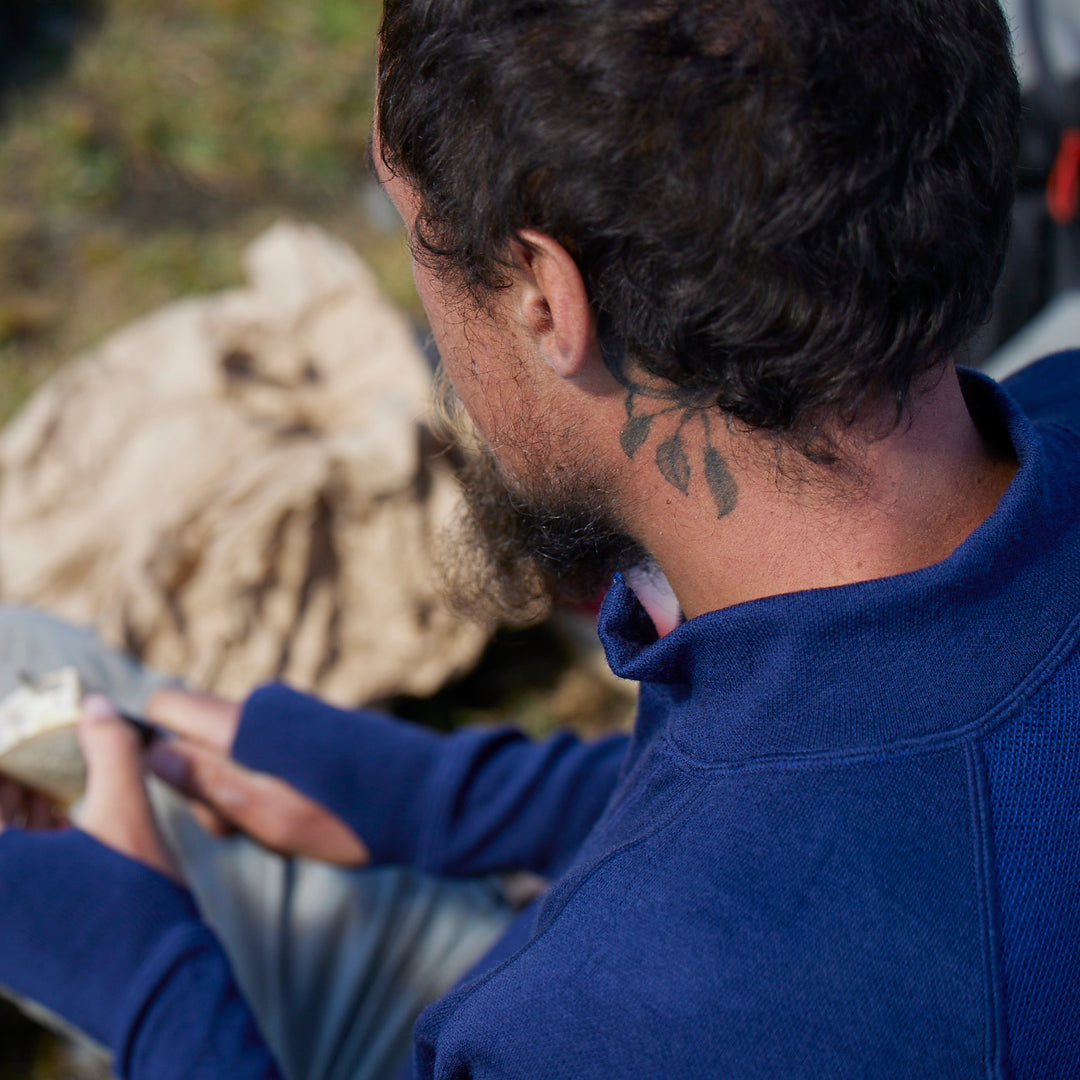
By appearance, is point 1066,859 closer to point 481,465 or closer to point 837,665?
point 837,665

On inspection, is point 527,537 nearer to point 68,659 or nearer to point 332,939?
point 332,939

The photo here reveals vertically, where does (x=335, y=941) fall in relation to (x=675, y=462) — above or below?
below

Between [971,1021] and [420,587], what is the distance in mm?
2015

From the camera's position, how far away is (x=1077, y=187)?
2725mm

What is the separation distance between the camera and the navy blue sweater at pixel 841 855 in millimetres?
860

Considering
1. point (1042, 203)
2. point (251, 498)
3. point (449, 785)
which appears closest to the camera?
point (449, 785)

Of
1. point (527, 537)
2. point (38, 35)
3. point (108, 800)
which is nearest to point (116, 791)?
point (108, 800)

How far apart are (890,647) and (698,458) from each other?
0.25 meters

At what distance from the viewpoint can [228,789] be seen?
1.84 m

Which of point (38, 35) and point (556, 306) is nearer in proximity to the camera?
point (556, 306)

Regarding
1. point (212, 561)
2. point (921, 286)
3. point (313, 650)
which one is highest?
point (921, 286)

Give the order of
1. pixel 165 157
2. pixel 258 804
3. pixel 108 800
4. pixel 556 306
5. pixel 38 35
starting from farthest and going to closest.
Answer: pixel 38 35 → pixel 165 157 → pixel 258 804 → pixel 108 800 → pixel 556 306

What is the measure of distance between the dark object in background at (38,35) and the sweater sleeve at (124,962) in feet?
11.7

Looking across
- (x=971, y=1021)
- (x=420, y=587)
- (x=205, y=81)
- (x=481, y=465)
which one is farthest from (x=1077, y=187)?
(x=205, y=81)
